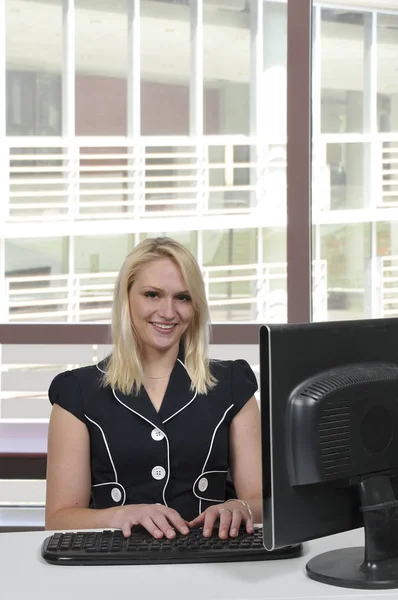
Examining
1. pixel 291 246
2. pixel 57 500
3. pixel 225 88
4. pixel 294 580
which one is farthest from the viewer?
pixel 225 88

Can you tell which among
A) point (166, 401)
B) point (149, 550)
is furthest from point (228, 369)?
point (149, 550)

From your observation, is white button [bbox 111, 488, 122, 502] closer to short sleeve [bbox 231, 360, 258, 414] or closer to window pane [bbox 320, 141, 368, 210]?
short sleeve [bbox 231, 360, 258, 414]

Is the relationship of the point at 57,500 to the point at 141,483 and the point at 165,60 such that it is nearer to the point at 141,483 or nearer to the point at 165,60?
the point at 141,483

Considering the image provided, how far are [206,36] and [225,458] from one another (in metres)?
2.55

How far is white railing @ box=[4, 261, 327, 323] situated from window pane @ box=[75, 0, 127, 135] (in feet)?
2.21

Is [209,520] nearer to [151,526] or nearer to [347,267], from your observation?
[151,526]

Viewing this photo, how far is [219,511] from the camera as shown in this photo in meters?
1.62

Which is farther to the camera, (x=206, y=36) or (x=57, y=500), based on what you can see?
(x=206, y=36)

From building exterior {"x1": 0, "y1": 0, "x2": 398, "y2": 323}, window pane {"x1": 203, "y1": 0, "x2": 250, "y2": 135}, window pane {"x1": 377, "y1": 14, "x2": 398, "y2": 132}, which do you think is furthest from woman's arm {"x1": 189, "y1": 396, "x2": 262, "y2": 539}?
window pane {"x1": 377, "y1": 14, "x2": 398, "y2": 132}

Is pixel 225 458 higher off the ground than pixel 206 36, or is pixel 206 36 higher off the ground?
pixel 206 36

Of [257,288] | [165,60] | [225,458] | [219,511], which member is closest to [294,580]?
[219,511]

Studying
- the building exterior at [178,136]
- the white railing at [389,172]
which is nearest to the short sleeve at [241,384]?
the building exterior at [178,136]

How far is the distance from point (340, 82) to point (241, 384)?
240cm

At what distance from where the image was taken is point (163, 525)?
5.14 feet
